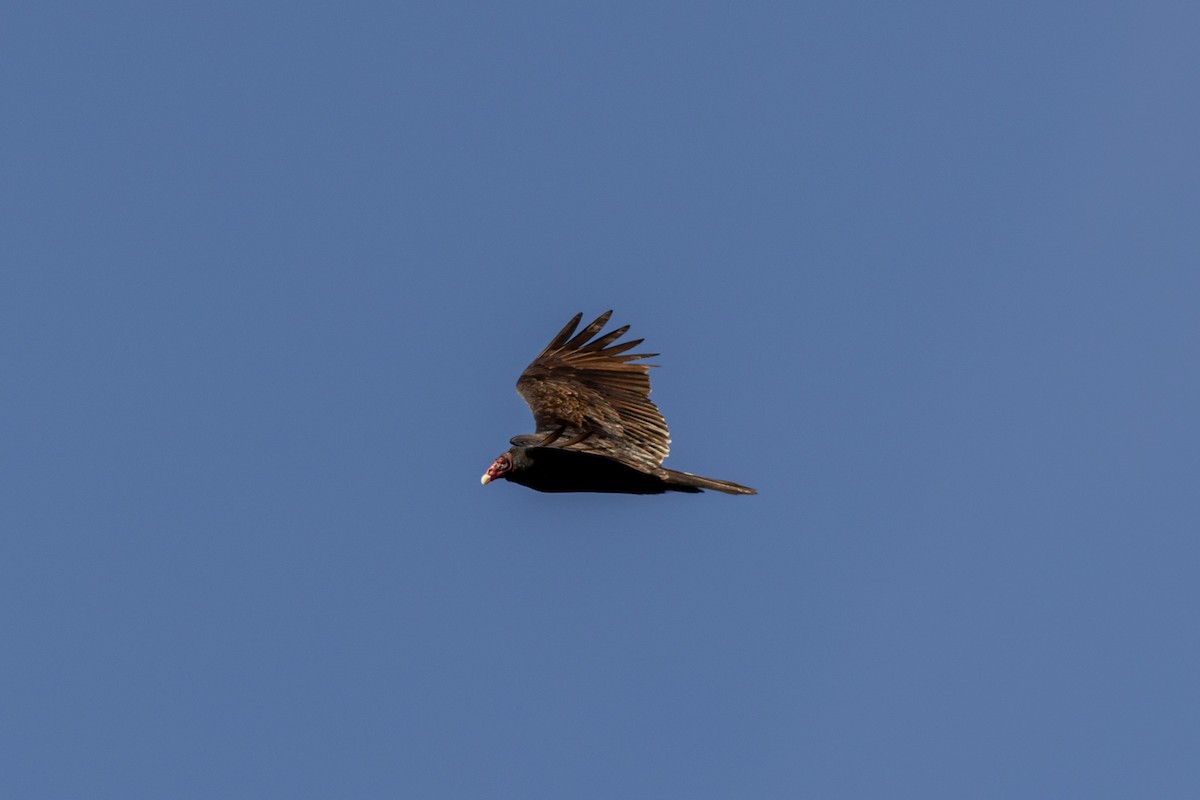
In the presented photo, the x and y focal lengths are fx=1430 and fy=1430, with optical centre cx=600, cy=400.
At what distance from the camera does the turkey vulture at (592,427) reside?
13422 millimetres

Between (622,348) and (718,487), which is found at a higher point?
(622,348)

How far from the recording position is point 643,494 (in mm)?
14180

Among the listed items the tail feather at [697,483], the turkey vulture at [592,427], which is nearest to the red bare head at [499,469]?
the turkey vulture at [592,427]

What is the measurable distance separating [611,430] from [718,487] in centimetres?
145

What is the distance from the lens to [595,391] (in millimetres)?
14914

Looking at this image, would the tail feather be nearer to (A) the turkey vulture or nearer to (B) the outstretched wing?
(A) the turkey vulture

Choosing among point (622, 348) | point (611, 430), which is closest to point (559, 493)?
point (611, 430)

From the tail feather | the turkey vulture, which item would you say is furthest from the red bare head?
the tail feather

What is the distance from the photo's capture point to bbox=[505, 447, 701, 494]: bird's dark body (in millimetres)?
13281

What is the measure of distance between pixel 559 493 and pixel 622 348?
1.73 m

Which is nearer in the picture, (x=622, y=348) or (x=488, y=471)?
(x=488, y=471)

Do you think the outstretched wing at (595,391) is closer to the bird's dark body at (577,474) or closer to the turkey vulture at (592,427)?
the turkey vulture at (592,427)

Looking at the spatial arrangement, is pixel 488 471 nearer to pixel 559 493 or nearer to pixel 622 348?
pixel 559 493

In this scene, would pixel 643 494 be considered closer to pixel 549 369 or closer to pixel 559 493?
pixel 559 493
